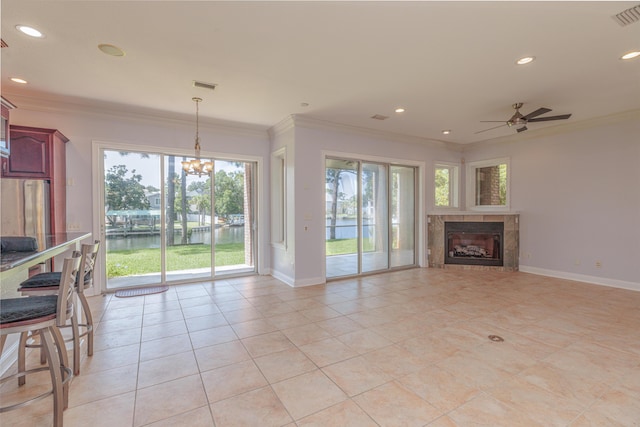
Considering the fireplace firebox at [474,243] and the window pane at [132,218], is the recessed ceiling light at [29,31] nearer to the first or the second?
the window pane at [132,218]

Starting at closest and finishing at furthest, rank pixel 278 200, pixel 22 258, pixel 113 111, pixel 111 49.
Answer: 1. pixel 22 258
2. pixel 111 49
3. pixel 113 111
4. pixel 278 200

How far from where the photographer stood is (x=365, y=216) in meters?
5.91

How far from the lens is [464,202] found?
7.23 m

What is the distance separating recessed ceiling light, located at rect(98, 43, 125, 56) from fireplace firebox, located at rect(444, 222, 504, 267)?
247 inches

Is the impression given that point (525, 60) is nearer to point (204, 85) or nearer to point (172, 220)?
point (204, 85)

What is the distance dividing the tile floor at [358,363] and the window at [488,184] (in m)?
2.73

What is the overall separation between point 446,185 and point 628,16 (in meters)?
4.99

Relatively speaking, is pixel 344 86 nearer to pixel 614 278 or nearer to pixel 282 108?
pixel 282 108

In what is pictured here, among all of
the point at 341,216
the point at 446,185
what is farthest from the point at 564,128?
the point at 341,216

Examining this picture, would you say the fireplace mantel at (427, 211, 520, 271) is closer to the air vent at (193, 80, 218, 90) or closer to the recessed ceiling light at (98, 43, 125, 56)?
the air vent at (193, 80, 218, 90)

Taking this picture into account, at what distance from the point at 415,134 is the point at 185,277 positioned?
17.5 feet

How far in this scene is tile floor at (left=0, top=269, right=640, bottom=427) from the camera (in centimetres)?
194

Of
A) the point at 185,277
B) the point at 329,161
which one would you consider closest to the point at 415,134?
the point at 329,161

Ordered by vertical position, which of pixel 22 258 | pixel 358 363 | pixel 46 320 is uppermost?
pixel 22 258
